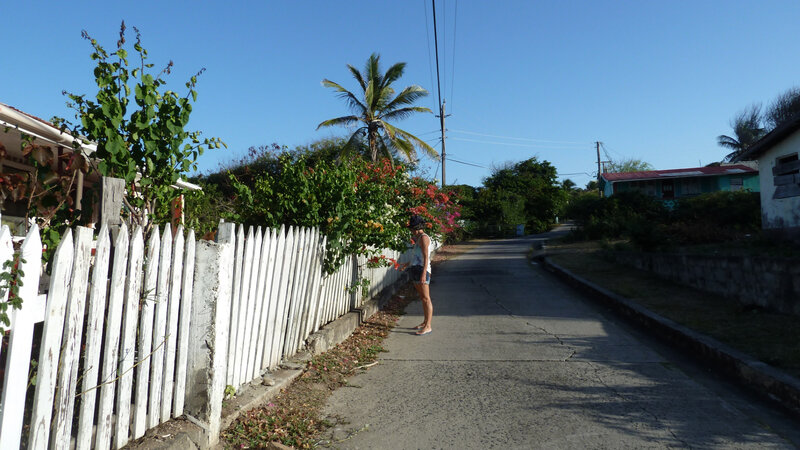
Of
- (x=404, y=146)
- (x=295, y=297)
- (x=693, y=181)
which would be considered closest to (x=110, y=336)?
(x=295, y=297)

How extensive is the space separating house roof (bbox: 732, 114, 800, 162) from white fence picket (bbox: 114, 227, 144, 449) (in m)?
13.3

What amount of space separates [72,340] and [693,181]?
36.9 m

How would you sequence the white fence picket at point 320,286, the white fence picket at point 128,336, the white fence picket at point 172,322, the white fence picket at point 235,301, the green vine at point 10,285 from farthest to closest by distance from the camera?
the white fence picket at point 320,286, the white fence picket at point 235,301, the white fence picket at point 172,322, the white fence picket at point 128,336, the green vine at point 10,285

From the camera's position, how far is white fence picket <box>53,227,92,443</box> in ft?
7.53

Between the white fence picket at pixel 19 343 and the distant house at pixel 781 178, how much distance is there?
13808 millimetres

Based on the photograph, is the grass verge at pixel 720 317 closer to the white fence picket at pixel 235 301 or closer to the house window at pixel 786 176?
the house window at pixel 786 176

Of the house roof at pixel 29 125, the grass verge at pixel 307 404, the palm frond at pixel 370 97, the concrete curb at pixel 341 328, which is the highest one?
the palm frond at pixel 370 97

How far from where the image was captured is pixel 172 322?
3025mm

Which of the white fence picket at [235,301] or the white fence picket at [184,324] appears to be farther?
the white fence picket at [235,301]

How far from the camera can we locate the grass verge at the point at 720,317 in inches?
205

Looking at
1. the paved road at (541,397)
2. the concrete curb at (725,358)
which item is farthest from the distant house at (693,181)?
the paved road at (541,397)

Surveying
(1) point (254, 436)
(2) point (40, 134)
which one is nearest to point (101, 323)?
(1) point (254, 436)

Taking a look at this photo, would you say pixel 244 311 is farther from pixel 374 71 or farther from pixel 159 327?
pixel 374 71

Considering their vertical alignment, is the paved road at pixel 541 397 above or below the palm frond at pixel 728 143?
below
